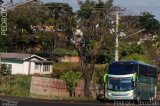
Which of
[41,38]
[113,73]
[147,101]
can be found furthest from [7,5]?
[41,38]

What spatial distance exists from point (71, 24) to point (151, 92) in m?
11.2

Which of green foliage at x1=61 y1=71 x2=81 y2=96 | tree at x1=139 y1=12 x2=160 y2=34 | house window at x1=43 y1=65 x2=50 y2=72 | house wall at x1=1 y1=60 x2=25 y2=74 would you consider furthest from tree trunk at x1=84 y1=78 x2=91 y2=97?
tree at x1=139 y1=12 x2=160 y2=34

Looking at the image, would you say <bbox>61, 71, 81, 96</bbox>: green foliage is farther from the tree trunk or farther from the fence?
the tree trunk

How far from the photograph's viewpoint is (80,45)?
48906 millimetres

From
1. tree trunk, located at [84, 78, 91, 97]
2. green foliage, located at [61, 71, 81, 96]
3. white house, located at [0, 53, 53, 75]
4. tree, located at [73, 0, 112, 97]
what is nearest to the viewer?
green foliage, located at [61, 71, 81, 96]


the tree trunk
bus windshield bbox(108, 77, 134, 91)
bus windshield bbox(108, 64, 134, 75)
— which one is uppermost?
bus windshield bbox(108, 64, 134, 75)

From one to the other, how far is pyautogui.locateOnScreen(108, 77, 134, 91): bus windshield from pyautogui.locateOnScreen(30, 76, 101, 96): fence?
7.19 metres

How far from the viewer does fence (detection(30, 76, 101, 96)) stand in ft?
145

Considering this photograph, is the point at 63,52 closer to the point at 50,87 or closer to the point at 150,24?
the point at 150,24

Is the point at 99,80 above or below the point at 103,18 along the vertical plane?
below

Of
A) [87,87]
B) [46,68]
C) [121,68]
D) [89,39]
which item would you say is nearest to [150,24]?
[46,68]

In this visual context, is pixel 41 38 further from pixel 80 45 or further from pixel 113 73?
pixel 113 73

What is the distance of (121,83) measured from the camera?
4022 centimetres

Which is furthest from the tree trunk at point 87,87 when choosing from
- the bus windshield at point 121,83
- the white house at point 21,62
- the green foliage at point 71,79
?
the white house at point 21,62
